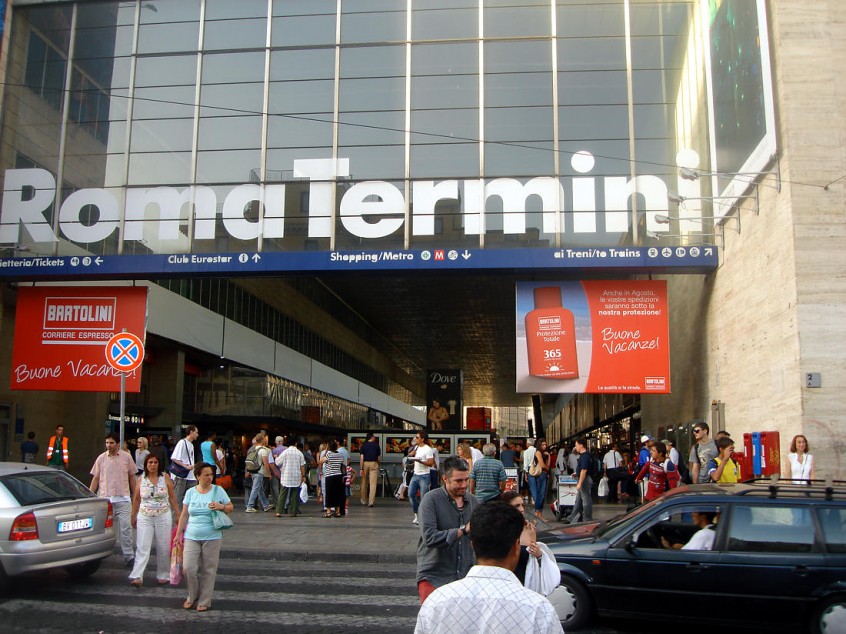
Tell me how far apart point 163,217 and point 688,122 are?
13.2 meters

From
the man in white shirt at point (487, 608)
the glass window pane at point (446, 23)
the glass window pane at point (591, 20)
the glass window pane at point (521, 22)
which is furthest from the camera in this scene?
the glass window pane at point (446, 23)

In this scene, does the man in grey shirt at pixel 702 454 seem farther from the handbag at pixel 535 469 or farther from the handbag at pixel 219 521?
the handbag at pixel 219 521

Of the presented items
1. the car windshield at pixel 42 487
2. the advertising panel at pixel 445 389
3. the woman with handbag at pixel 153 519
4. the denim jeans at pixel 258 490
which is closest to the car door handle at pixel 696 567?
the woman with handbag at pixel 153 519

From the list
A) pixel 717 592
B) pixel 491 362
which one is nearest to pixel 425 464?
pixel 717 592

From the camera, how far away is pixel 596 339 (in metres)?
18.9

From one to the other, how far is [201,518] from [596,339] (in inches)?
495

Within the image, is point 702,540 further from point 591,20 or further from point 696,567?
point 591,20

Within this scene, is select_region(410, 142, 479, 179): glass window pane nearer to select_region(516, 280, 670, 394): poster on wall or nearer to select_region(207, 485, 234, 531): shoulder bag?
select_region(516, 280, 670, 394): poster on wall

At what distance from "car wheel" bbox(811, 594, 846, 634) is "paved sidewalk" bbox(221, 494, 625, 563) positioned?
4.10 m

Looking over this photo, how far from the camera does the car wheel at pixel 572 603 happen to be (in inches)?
288

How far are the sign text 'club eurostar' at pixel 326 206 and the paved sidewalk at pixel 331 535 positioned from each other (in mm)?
6595

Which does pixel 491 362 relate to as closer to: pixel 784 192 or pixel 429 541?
pixel 784 192

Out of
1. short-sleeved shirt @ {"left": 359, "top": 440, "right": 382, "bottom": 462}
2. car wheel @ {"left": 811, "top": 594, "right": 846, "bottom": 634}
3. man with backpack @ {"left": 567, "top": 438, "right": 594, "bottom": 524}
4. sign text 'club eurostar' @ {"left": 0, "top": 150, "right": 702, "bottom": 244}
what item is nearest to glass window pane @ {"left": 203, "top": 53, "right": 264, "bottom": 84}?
sign text 'club eurostar' @ {"left": 0, "top": 150, "right": 702, "bottom": 244}

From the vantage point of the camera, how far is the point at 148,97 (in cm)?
2128
